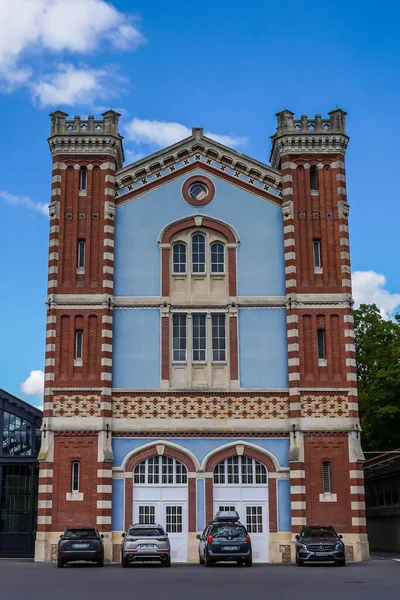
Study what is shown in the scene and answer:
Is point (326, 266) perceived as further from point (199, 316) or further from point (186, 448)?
point (186, 448)

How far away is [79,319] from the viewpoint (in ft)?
122

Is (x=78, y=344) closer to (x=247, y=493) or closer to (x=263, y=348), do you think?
(x=263, y=348)

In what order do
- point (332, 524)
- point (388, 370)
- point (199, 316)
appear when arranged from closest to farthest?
1. point (332, 524)
2. point (199, 316)
3. point (388, 370)

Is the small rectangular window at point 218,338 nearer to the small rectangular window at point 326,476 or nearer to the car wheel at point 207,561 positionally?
the small rectangular window at point 326,476

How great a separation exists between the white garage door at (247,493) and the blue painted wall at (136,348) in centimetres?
481

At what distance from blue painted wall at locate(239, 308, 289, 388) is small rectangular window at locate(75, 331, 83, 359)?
7.02 metres

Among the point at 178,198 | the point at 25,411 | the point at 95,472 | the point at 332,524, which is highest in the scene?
the point at 178,198

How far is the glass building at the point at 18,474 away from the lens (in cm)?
3762

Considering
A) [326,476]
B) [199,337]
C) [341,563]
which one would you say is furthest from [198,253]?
[341,563]

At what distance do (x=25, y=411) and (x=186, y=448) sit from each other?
8494 millimetres

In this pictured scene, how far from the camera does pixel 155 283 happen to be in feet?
125

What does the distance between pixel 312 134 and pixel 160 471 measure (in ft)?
55.6

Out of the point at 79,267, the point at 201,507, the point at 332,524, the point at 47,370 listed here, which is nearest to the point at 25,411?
the point at 47,370

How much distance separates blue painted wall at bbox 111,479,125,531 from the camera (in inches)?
1385
